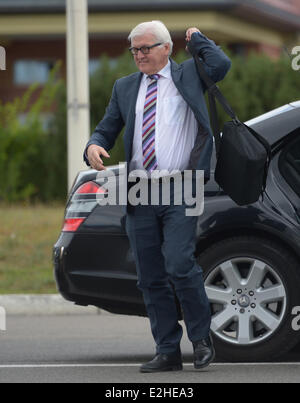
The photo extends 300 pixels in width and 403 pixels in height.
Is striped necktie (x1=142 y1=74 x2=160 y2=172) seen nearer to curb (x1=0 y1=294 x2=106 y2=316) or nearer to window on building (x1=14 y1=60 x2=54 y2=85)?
curb (x1=0 y1=294 x2=106 y2=316)

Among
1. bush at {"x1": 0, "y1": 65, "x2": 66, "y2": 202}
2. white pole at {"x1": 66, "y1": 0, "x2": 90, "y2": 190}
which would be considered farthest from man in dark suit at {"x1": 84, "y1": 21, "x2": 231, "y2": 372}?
bush at {"x1": 0, "y1": 65, "x2": 66, "y2": 202}

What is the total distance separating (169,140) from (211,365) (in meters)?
1.38

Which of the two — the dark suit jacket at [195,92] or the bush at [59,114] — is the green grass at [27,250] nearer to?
the bush at [59,114]

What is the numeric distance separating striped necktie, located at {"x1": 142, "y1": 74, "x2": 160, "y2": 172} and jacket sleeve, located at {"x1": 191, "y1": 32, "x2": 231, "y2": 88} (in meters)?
0.28

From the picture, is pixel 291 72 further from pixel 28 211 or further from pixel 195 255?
pixel 195 255

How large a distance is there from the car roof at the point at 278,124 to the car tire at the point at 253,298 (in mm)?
624

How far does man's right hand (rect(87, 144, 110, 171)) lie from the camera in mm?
6496

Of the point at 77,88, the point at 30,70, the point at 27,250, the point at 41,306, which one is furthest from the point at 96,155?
the point at 30,70

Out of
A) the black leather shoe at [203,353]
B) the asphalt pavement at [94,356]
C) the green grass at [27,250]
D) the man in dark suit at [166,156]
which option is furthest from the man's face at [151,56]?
the green grass at [27,250]

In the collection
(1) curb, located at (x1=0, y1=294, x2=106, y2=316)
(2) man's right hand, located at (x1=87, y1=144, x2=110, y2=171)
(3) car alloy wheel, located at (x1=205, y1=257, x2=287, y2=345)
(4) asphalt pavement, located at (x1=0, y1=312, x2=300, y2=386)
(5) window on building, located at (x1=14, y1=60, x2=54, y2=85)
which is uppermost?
(2) man's right hand, located at (x1=87, y1=144, x2=110, y2=171)

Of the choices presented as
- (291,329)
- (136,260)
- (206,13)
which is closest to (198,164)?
(136,260)

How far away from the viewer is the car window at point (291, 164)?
285 inches

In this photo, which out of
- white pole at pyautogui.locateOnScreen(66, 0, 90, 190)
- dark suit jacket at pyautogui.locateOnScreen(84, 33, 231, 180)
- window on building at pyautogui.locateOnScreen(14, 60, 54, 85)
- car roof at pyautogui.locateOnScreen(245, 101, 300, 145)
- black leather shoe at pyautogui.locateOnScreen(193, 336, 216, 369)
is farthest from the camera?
window on building at pyautogui.locateOnScreen(14, 60, 54, 85)

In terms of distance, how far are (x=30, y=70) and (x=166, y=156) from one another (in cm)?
3295
